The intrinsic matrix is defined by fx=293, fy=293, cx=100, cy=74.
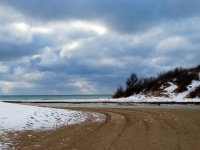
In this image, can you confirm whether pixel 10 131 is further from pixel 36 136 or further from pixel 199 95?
pixel 199 95

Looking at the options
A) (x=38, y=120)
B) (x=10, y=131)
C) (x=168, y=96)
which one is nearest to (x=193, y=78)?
(x=168, y=96)

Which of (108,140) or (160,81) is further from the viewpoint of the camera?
(160,81)

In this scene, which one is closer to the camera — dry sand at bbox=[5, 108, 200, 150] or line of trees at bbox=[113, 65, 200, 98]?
dry sand at bbox=[5, 108, 200, 150]

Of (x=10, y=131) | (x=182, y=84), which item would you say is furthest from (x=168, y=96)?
(x=10, y=131)

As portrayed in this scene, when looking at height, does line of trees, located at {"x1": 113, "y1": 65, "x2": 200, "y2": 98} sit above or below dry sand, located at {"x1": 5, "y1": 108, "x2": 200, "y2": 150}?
above

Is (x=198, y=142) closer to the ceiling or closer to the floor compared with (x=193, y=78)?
closer to the floor

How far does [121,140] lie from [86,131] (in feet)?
9.54

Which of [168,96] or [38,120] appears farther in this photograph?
[168,96]

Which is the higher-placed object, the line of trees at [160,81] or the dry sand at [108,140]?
the line of trees at [160,81]

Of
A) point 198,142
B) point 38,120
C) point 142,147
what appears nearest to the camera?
point 142,147

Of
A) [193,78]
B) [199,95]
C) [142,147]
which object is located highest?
[193,78]

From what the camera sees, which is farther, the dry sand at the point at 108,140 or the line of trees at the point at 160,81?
the line of trees at the point at 160,81

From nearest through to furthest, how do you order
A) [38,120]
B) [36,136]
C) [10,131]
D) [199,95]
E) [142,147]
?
[142,147]
[36,136]
[10,131]
[38,120]
[199,95]

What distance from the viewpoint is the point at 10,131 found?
12.6 m
